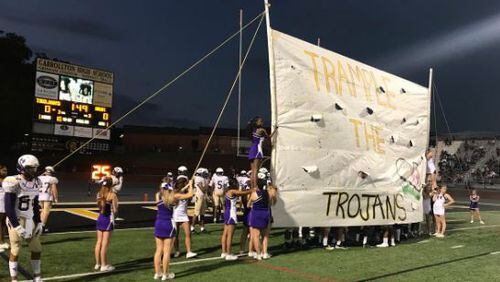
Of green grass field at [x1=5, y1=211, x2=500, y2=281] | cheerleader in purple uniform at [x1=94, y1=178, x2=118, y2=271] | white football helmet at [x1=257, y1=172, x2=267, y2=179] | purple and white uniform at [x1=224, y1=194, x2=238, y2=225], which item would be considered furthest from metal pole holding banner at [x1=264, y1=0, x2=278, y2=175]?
cheerleader in purple uniform at [x1=94, y1=178, x2=118, y2=271]

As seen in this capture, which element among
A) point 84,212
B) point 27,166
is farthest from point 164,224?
point 84,212

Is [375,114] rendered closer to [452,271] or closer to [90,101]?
[452,271]

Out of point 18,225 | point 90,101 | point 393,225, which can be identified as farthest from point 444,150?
point 18,225

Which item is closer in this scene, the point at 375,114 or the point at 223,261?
the point at 223,261

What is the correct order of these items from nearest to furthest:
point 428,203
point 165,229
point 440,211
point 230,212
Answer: point 165,229 → point 230,212 → point 440,211 → point 428,203

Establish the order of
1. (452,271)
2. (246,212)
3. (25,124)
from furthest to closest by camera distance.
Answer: (25,124) → (246,212) → (452,271)

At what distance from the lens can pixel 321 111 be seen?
9.38m

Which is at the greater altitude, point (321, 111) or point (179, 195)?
point (321, 111)

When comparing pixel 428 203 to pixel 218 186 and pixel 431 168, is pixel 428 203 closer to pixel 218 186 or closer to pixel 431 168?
pixel 431 168

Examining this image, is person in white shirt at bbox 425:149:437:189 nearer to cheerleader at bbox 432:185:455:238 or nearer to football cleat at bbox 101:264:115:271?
cheerleader at bbox 432:185:455:238

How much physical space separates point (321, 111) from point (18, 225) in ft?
19.4

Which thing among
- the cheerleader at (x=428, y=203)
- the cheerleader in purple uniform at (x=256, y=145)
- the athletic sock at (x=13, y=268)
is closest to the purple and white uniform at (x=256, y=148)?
the cheerleader in purple uniform at (x=256, y=145)

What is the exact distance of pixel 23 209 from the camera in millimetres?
6188

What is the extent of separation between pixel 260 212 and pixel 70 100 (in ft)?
65.0
